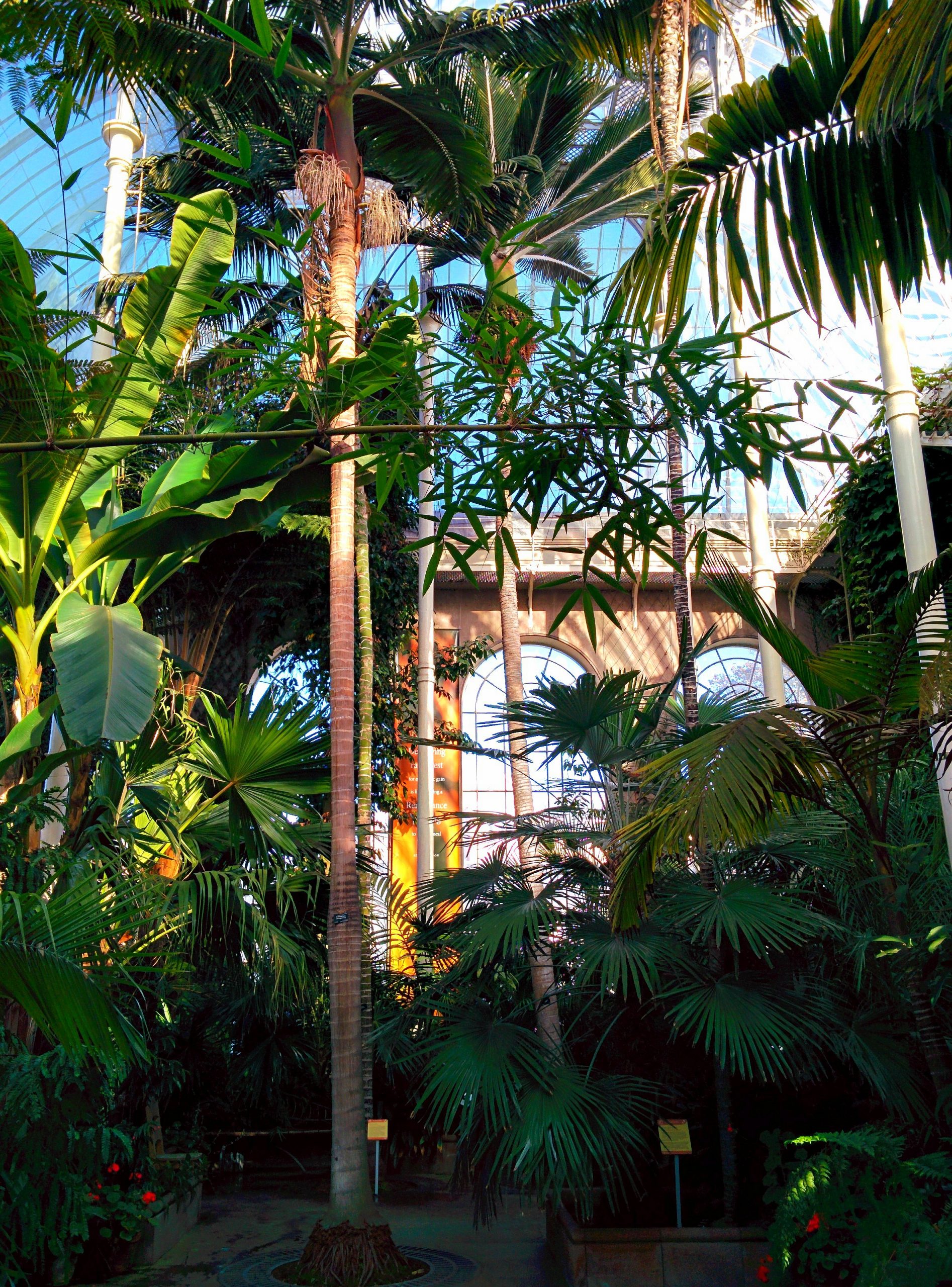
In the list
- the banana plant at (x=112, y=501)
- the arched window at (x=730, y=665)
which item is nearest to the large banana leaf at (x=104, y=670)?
the banana plant at (x=112, y=501)

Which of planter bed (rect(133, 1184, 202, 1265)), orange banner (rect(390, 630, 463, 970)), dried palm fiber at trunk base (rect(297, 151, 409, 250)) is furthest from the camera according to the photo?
orange banner (rect(390, 630, 463, 970))

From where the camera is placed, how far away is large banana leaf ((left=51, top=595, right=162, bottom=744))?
3281 millimetres

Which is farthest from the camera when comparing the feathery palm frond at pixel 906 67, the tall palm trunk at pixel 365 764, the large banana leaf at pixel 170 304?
the tall palm trunk at pixel 365 764

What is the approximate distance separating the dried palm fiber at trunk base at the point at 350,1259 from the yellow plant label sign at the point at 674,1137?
1.70 metres

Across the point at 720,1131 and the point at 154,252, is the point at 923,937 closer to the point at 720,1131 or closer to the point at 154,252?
the point at 720,1131

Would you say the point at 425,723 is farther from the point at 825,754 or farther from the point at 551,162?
the point at 825,754

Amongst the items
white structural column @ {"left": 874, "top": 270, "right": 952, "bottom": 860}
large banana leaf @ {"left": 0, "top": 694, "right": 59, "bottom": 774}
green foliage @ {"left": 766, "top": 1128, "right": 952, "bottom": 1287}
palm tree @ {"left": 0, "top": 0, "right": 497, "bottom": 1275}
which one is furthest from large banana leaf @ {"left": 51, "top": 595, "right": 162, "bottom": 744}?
white structural column @ {"left": 874, "top": 270, "right": 952, "bottom": 860}

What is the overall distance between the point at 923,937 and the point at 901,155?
358 centimetres

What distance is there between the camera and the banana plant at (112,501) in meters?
2.89

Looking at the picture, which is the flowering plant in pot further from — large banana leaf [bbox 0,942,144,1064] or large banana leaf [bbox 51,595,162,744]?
large banana leaf [bbox 0,942,144,1064]

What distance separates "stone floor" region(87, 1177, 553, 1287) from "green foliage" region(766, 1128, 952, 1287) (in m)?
2.16

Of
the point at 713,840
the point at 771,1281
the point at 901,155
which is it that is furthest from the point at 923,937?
the point at 901,155

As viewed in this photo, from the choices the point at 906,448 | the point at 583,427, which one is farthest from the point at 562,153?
the point at 583,427

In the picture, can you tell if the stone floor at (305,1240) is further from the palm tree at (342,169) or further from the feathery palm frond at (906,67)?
the feathery palm frond at (906,67)
